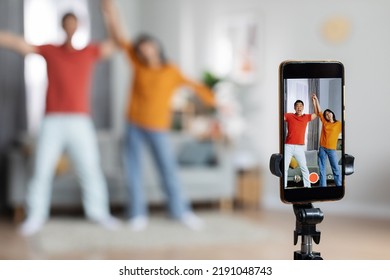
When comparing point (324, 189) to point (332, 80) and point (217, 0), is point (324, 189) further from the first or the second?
point (217, 0)

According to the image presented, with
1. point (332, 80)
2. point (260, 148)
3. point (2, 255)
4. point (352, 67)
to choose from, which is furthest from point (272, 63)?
point (332, 80)

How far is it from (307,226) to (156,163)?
227 cm

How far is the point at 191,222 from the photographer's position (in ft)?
9.32

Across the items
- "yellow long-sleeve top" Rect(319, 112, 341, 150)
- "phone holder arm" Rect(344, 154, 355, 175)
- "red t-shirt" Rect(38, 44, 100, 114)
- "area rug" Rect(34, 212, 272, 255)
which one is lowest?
"area rug" Rect(34, 212, 272, 255)

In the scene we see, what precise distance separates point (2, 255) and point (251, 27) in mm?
1871

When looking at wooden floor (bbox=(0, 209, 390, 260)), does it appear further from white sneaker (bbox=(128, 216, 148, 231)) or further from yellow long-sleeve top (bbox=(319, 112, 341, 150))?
yellow long-sleeve top (bbox=(319, 112, 341, 150))

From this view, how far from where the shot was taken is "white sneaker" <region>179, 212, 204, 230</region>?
278 centimetres

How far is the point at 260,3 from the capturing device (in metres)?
3.42

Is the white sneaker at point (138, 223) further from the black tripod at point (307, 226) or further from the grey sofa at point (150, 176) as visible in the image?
the black tripod at point (307, 226)

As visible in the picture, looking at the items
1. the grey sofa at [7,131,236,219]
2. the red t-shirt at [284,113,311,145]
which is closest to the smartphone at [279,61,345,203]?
the red t-shirt at [284,113,311,145]

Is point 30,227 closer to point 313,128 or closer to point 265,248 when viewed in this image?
point 265,248

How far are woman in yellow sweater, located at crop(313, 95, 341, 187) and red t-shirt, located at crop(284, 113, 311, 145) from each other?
0.01m

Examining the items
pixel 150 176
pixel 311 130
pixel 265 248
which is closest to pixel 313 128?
pixel 311 130
